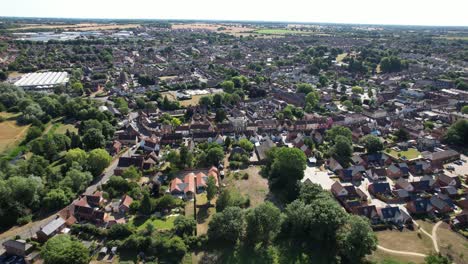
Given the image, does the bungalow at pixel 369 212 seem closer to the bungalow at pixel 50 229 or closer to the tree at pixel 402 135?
the tree at pixel 402 135

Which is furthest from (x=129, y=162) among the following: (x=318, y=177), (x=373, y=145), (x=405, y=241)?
(x=373, y=145)

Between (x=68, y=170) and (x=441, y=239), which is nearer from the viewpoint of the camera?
(x=441, y=239)

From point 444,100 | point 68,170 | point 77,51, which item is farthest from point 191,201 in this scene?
point 77,51

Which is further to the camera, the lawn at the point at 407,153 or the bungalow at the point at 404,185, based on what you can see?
the lawn at the point at 407,153

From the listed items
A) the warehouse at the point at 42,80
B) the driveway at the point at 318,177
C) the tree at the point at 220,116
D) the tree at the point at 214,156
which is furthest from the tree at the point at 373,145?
the warehouse at the point at 42,80

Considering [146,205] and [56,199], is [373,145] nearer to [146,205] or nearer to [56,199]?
A: [146,205]

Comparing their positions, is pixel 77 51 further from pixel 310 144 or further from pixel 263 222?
pixel 263 222

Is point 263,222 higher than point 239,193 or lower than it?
higher
